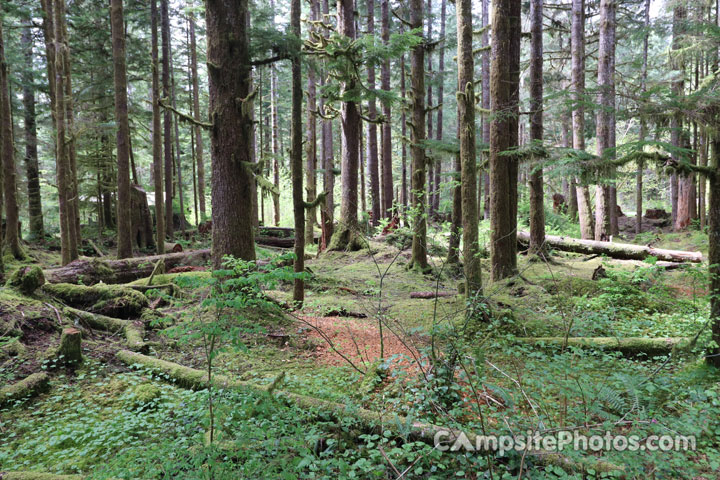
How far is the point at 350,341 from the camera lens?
255 inches

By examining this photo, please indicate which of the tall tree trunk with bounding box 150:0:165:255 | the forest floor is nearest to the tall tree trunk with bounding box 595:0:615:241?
the forest floor

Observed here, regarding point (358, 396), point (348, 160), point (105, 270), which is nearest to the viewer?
point (358, 396)

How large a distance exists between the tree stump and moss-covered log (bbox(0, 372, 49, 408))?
47cm

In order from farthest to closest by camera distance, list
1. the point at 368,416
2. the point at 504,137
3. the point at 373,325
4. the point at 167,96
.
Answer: the point at 167,96, the point at 504,137, the point at 373,325, the point at 368,416

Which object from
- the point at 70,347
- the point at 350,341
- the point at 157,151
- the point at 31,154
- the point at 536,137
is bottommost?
the point at 350,341

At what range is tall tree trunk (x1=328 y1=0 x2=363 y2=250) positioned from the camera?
13148mm

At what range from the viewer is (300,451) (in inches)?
118

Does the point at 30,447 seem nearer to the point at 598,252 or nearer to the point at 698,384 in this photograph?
the point at 698,384

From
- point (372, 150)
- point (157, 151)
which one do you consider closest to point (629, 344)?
point (372, 150)

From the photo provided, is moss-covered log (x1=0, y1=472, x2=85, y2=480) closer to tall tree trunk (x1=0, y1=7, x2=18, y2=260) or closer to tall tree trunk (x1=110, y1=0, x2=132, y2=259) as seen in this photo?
tall tree trunk (x1=110, y1=0, x2=132, y2=259)

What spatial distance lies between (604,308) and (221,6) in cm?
818

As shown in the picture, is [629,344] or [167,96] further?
[167,96]

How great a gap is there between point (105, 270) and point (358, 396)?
27.2 ft

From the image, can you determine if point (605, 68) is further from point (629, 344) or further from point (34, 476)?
point (34, 476)
